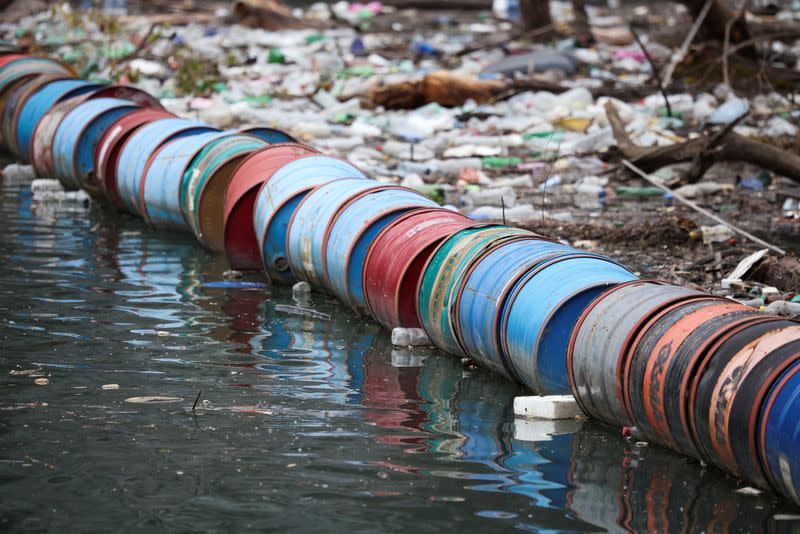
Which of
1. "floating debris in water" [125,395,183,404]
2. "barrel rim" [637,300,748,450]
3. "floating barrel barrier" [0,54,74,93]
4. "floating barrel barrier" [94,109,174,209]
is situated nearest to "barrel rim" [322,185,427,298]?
"floating debris in water" [125,395,183,404]

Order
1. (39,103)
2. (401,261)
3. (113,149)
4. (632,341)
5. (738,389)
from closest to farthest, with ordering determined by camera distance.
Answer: (738,389), (632,341), (401,261), (113,149), (39,103)

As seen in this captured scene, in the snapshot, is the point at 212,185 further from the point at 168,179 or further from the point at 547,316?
the point at 547,316

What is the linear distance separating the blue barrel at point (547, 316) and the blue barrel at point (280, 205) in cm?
233

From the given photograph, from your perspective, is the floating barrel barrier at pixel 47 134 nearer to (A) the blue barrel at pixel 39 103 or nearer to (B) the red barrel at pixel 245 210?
(A) the blue barrel at pixel 39 103

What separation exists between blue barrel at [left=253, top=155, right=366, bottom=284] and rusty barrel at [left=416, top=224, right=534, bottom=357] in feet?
5.12

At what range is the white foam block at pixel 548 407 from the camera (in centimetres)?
459

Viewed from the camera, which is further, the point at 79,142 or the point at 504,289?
the point at 79,142

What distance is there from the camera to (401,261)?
18.9ft

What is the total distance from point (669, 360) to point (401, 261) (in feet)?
6.54

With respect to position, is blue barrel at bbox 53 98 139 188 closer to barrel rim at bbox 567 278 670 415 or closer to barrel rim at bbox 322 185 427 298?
barrel rim at bbox 322 185 427 298

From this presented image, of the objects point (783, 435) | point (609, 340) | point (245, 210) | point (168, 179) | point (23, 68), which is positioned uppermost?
point (23, 68)

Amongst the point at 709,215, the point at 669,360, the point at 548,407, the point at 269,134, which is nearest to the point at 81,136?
the point at 269,134

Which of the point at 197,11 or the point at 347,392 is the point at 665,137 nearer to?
the point at 347,392

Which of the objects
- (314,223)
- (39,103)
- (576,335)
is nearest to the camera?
(576,335)
